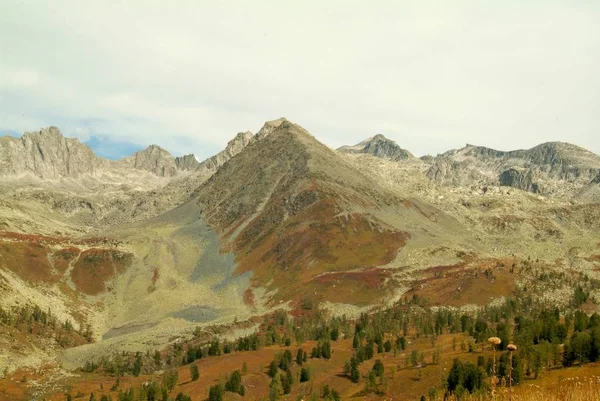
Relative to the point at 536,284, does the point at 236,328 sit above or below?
below

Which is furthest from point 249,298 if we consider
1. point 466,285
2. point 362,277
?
point 466,285

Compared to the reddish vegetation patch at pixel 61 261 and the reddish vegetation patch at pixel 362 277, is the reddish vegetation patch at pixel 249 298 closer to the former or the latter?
the reddish vegetation patch at pixel 362 277

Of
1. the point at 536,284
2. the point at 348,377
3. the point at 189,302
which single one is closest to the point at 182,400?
the point at 348,377

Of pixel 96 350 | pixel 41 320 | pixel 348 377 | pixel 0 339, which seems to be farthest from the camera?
pixel 41 320

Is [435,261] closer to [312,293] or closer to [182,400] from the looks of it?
[312,293]

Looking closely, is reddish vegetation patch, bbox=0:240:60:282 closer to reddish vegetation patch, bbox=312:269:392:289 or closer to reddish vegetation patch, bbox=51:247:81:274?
reddish vegetation patch, bbox=51:247:81:274

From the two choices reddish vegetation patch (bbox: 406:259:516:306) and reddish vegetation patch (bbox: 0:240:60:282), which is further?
reddish vegetation patch (bbox: 0:240:60:282)

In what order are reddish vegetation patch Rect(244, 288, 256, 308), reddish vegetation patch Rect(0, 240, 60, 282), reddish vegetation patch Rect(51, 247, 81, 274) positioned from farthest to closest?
reddish vegetation patch Rect(51, 247, 81, 274)
reddish vegetation patch Rect(244, 288, 256, 308)
reddish vegetation patch Rect(0, 240, 60, 282)

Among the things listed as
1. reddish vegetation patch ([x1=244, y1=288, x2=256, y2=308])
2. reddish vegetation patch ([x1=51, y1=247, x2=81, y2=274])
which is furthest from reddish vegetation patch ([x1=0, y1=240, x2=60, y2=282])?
reddish vegetation patch ([x1=244, y1=288, x2=256, y2=308])

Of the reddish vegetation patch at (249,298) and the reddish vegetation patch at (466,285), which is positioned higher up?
the reddish vegetation patch at (466,285)

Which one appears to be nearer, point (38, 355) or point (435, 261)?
point (38, 355)

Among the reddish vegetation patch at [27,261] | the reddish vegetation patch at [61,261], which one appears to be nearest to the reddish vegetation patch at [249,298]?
the reddish vegetation patch at [27,261]
